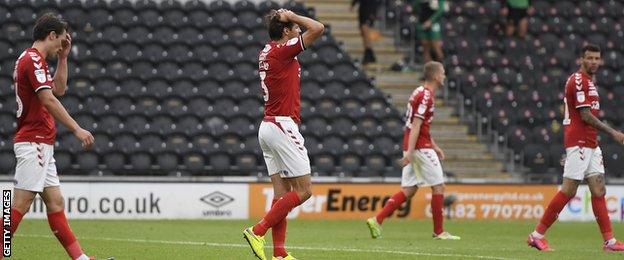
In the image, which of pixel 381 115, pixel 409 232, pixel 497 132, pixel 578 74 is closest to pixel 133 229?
pixel 409 232

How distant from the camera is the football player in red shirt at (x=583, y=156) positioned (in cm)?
1484

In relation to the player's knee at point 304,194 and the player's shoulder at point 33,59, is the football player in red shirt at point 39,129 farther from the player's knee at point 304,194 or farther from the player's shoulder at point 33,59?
the player's knee at point 304,194

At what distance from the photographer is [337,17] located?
101 ft

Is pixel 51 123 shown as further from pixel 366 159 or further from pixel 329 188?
pixel 366 159

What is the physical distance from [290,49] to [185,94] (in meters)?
14.4

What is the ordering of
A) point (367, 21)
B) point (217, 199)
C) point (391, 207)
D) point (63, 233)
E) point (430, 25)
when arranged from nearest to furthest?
point (63, 233) → point (391, 207) → point (217, 199) → point (430, 25) → point (367, 21)

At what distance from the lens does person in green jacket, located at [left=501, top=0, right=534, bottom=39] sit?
30156 millimetres

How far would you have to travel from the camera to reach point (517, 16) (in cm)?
3028

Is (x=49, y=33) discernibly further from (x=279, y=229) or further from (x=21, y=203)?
(x=279, y=229)

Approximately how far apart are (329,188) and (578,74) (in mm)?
8824

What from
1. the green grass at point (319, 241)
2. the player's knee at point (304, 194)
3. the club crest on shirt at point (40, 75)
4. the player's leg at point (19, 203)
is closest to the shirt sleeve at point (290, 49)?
the player's knee at point (304, 194)

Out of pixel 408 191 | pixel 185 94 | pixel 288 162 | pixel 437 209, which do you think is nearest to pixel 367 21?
pixel 185 94

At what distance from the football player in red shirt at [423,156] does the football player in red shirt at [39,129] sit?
263 inches

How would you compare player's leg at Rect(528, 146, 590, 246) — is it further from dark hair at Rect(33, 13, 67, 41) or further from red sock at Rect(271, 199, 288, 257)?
dark hair at Rect(33, 13, 67, 41)
